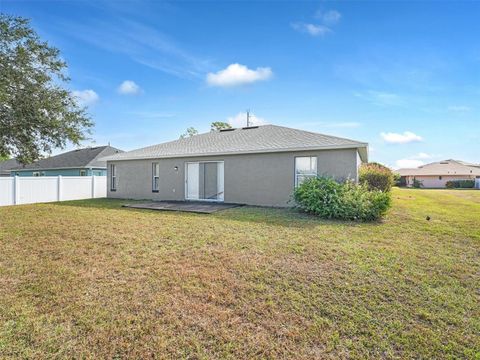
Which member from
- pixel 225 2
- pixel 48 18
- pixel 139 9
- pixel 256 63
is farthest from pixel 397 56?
pixel 48 18

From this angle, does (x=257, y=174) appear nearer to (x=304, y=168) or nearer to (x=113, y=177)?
(x=304, y=168)

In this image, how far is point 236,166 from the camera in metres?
12.3

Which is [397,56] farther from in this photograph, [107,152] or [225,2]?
[107,152]

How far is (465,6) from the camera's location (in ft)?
25.7

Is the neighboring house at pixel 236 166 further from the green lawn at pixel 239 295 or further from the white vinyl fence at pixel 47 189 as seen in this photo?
the green lawn at pixel 239 295

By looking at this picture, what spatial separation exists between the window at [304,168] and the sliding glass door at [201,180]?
169 inches

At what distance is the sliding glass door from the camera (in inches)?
535

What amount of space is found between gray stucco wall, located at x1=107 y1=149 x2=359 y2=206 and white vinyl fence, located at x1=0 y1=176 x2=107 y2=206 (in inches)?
186

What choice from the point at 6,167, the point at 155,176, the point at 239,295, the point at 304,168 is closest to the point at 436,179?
the point at 304,168

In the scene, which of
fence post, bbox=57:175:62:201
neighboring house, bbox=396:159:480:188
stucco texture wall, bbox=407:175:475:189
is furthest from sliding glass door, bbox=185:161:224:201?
neighboring house, bbox=396:159:480:188

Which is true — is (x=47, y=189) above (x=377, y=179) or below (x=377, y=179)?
below

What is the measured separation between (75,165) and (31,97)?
704 inches

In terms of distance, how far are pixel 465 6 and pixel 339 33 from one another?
3.76 m

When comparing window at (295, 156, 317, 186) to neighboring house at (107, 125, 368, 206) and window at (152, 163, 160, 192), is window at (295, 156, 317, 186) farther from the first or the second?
window at (152, 163, 160, 192)
